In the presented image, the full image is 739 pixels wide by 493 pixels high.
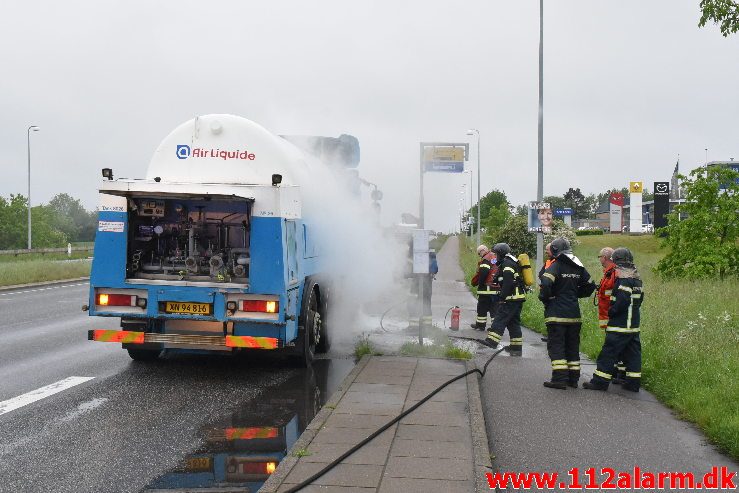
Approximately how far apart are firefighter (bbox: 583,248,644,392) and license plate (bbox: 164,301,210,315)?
4503 millimetres

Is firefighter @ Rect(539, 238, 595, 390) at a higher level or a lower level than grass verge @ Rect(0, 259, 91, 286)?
higher

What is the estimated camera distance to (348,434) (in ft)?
18.1

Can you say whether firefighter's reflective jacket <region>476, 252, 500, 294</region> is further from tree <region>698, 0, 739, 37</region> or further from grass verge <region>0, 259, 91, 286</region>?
grass verge <region>0, 259, 91, 286</region>

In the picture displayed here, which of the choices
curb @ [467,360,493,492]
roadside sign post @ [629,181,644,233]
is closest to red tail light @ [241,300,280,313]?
curb @ [467,360,493,492]

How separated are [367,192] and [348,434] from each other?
8.46m

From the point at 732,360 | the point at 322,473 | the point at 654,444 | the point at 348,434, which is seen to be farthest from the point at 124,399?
the point at 732,360

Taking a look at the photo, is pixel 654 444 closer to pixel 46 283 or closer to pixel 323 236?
pixel 323 236

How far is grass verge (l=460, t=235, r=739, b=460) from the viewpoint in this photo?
255 inches

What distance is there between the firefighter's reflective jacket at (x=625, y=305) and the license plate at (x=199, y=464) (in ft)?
16.1

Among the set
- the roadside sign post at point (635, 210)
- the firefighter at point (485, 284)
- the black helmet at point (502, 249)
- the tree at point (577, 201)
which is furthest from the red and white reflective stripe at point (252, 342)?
the tree at point (577, 201)

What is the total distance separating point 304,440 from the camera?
533 cm

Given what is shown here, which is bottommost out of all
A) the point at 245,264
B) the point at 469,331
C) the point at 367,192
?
the point at 469,331

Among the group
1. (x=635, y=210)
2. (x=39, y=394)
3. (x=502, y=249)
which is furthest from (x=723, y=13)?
(x=635, y=210)

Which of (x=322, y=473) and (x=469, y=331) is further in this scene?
(x=469, y=331)
